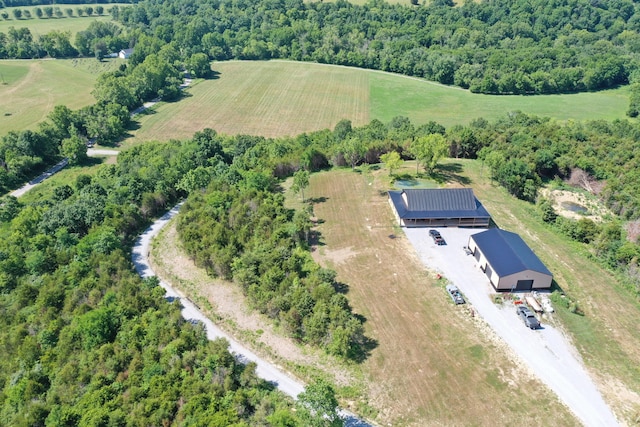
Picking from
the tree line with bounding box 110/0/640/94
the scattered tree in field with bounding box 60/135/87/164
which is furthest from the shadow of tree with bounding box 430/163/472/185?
the scattered tree in field with bounding box 60/135/87/164

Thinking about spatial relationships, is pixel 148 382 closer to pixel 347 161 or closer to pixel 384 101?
pixel 347 161

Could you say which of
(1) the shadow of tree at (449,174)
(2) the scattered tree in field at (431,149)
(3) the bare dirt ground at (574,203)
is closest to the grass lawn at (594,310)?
(3) the bare dirt ground at (574,203)

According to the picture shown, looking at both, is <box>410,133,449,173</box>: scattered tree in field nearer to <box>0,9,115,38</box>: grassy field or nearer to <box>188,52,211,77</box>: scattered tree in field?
<box>188,52,211,77</box>: scattered tree in field

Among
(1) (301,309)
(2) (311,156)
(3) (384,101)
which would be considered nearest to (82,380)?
(1) (301,309)

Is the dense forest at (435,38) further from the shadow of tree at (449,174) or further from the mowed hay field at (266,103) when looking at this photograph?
the shadow of tree at (449,174)

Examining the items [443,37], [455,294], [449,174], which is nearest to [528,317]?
[455,294]

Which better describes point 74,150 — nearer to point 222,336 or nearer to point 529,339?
point 222,336
